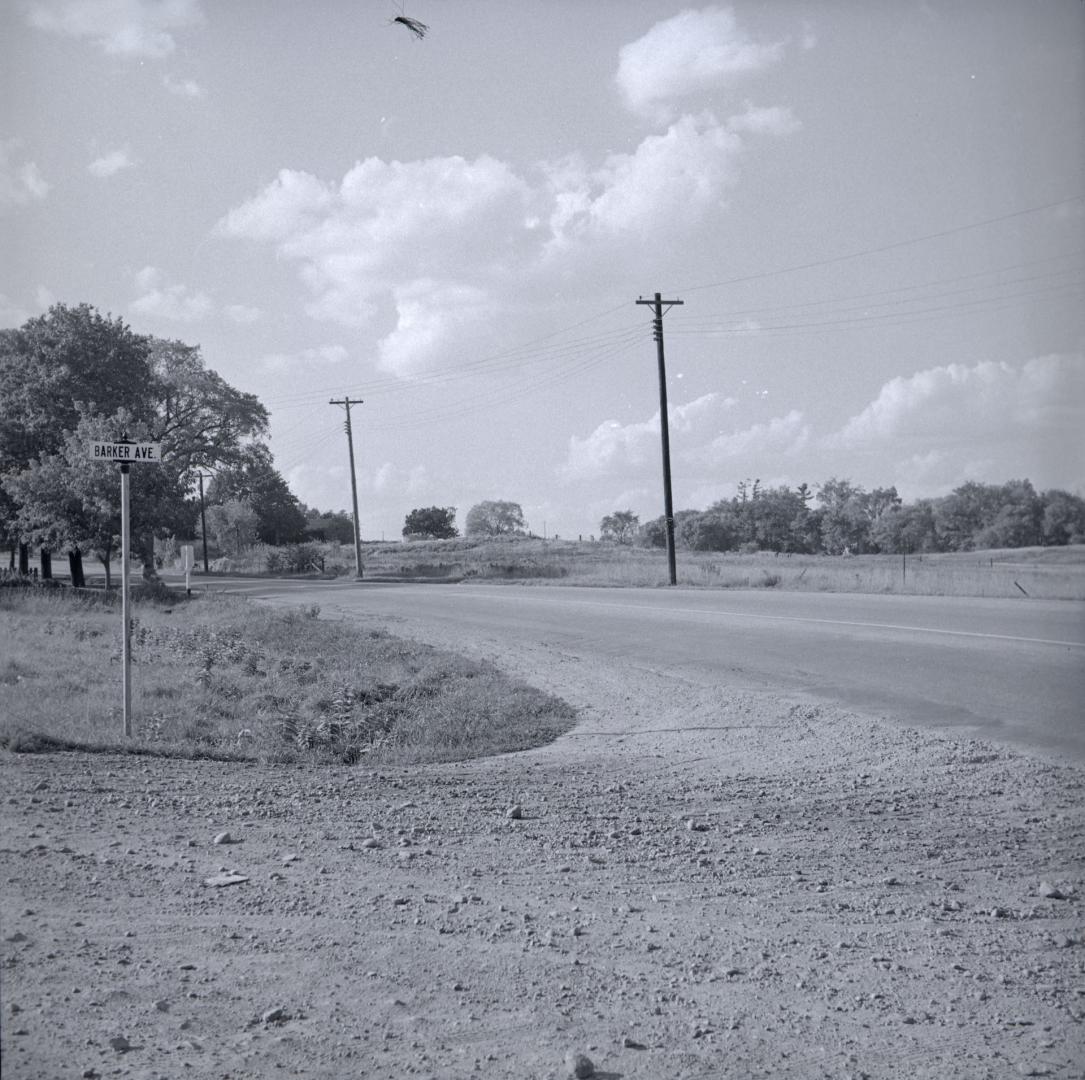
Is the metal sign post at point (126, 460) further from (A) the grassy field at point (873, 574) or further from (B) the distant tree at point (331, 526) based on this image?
(B) the distant tree at point (331, 526)

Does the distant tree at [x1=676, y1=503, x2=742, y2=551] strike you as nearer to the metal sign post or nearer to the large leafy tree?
the large leafy tree

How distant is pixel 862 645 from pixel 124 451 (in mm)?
9551

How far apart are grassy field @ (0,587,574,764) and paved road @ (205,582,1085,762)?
238 cm

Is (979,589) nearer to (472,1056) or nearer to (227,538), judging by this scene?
(472,1056)

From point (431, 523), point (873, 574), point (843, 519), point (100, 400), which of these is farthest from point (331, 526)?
point (873, 574)

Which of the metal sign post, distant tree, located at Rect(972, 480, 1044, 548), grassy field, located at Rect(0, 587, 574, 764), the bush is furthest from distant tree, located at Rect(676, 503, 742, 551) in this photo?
the metal sign post

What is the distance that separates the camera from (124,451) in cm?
808

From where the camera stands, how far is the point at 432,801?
620 cm

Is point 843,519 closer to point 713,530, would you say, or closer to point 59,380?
point 713,530

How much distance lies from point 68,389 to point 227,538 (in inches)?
1883

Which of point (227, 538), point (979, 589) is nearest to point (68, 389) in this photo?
point (979, 589)

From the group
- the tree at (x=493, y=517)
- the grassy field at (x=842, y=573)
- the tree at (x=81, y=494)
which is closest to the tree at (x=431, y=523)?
the tree at (x=493, y=517)

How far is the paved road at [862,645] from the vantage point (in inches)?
348

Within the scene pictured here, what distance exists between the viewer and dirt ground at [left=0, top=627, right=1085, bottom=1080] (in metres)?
3.19
